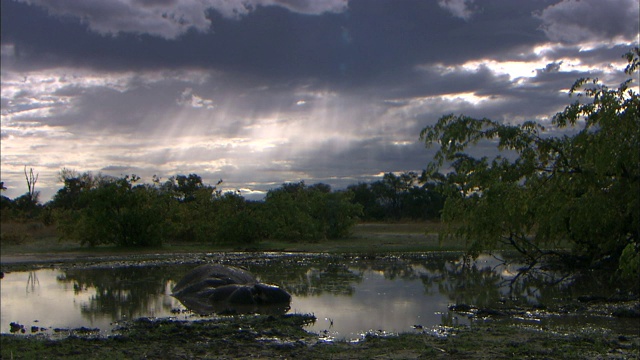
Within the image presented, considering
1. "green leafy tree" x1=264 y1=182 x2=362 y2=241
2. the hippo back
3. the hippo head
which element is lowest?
the hippo head

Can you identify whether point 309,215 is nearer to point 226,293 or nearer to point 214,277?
point 214,277

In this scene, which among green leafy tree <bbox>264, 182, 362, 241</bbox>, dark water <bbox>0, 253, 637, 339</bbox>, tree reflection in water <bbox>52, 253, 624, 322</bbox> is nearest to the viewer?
dark water <bbox>0, 253, 637, 339</bbox>

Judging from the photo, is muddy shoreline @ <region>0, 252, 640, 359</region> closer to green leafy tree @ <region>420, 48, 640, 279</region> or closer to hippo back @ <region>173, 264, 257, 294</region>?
green leafy tree @ <region>420, 48, 640, 279</region>

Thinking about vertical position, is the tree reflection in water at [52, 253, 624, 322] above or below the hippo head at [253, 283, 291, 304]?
below

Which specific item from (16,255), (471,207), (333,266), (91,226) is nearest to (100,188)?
(91,226)

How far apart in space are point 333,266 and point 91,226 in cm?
1319

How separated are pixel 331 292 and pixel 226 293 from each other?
3.12 m

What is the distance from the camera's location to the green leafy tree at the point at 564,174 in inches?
285

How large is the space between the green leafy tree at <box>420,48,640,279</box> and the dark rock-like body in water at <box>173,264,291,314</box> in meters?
5.47

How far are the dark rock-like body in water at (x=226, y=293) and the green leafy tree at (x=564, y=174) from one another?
5.47m

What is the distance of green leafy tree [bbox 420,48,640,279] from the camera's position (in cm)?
723

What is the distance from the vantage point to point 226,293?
15.1m

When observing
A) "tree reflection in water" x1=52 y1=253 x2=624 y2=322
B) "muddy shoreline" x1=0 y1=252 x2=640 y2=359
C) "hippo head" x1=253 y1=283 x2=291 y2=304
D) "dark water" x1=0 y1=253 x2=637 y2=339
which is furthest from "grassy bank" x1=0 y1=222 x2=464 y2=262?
"muddy shoreline" x1=0 y1=252 x2=640 y2=359

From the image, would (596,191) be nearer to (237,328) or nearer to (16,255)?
(237,328)
